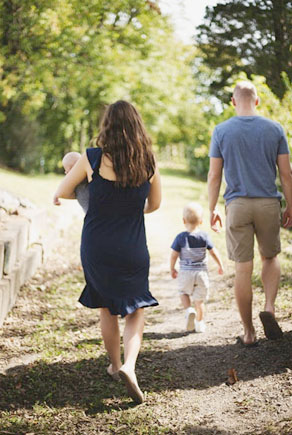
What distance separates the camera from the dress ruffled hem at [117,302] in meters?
3.56

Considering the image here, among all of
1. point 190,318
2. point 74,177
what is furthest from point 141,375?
Result: point 74,177

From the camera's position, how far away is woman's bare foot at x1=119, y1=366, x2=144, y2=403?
129 inches

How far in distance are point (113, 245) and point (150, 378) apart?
113cm

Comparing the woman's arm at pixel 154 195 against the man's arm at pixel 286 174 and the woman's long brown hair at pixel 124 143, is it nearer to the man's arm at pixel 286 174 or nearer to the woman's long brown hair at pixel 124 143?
the woman's long brown hair at pixel 124 143

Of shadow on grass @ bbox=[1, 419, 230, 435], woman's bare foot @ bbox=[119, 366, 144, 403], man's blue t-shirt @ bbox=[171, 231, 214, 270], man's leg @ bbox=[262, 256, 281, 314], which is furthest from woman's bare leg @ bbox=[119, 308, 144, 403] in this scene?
man's blue t-shirt @ bbox=[171, 231, 214, 270]

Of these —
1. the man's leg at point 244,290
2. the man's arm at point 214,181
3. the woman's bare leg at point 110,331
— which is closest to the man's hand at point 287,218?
the man's leg at point 244,290

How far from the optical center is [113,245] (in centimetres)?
352

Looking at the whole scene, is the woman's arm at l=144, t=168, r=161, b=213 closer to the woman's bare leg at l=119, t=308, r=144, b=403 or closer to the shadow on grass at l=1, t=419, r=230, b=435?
the woman's bare leg at l=119, t=308, r=144, b=403

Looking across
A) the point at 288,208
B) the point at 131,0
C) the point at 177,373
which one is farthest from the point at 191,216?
the point at 131,0

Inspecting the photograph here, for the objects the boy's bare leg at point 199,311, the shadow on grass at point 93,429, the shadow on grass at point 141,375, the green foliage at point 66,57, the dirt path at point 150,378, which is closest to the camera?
the shadow on grass at point 93,429

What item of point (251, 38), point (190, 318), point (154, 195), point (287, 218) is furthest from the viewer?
point (251, 38)

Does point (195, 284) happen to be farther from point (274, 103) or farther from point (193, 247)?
point (274, 103)

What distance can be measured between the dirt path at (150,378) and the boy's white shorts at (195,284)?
331mm

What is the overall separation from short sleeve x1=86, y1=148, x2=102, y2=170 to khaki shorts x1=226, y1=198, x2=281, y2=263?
50.8 inches
